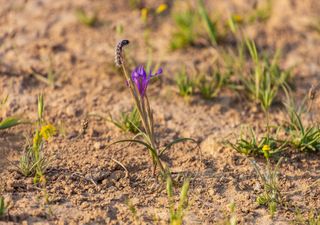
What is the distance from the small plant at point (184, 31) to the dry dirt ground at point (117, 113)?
0.08m

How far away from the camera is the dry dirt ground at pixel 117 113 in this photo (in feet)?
9.99

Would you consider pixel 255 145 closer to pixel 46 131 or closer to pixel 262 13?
pixel 46 131

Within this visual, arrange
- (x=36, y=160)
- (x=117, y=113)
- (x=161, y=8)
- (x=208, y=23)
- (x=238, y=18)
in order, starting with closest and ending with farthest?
(x=36, y=160), (x=117, y=113), (x=208, y=23), (x=161, y=8), (x=238, y=18)

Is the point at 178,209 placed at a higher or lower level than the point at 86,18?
lower

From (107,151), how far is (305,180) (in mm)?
1260

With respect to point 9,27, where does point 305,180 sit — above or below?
below

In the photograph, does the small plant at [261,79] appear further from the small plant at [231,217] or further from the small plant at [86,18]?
the small plant at [86,18]

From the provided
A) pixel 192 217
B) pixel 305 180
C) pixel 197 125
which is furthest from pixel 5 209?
pixel 305 180

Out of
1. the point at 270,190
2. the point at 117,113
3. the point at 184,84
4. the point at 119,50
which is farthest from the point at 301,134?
the point at 119,50

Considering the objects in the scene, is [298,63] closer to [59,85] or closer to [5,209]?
[59,85]

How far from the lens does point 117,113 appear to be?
3869mm

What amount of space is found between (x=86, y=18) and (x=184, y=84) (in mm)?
1248

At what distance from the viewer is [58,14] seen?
488 centimetres

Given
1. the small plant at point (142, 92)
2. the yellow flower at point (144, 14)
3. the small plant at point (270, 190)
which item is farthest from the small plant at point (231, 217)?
the yellow flower at point (144, 14)
